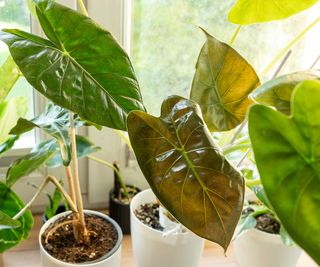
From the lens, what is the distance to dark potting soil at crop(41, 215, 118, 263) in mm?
720

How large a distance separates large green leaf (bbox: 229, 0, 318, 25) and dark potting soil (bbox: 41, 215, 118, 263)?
460mm

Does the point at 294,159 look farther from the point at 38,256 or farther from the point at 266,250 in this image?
the point at 38,256

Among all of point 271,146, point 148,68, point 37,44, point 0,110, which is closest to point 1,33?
point 37,44

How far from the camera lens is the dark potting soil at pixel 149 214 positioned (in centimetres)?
83

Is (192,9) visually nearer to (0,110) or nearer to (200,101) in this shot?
(200,101)

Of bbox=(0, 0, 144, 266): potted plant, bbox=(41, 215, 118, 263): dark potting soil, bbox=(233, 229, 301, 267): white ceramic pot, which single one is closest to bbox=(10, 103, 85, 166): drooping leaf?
bbox=(0, 0, 144, 266): potted plant

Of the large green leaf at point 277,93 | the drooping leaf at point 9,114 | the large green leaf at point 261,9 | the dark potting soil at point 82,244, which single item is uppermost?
the large green leaf at point 261,9

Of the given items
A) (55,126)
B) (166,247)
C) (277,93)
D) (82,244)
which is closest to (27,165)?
(55,126)

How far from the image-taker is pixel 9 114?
0.73 m

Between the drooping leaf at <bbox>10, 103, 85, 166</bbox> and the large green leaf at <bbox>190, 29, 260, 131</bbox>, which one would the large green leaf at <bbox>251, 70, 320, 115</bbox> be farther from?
the drooping leaf at <bbox>10, 103, 85, 166</bbox>

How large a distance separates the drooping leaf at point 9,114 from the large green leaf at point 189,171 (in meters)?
0.32

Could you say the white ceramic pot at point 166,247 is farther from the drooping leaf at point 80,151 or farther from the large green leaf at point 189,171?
the large green leaf at point 189,171

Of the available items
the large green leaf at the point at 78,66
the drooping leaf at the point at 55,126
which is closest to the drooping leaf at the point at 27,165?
the drooping leaf at the point at 55,126

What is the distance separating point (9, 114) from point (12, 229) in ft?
0.68
